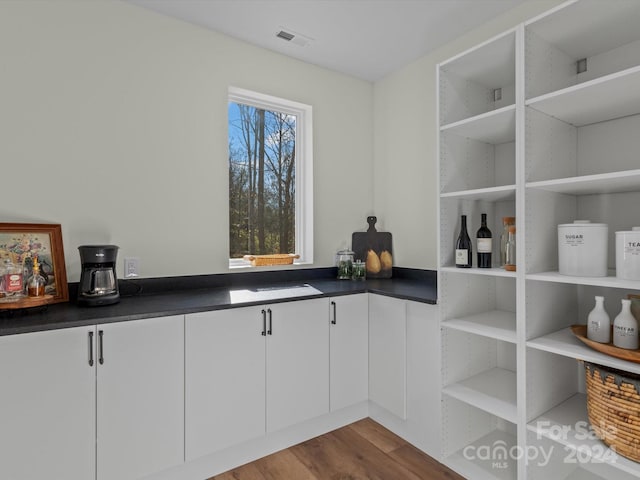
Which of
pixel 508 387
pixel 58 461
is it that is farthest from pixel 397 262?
pixel 58 461

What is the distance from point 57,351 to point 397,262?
7.29 ft

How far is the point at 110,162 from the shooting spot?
199 cm

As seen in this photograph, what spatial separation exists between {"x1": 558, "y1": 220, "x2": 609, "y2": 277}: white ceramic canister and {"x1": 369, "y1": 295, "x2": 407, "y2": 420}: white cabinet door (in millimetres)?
875

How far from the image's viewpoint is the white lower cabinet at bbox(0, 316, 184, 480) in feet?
4.41

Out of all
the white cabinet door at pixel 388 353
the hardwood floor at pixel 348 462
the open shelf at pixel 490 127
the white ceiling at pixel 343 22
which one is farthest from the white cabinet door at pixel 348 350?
the white ceiling at pixel 343 22

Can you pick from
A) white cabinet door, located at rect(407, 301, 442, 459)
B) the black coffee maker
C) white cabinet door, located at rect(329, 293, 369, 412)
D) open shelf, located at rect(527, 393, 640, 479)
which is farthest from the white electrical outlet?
open shelf, located at rect(527, 393, 640, 479)

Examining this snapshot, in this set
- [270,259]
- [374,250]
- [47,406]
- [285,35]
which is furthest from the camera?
[374,250]

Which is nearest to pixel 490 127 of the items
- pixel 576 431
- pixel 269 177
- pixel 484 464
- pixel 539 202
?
pixel 539 202

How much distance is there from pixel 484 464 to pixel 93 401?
6.28 ft

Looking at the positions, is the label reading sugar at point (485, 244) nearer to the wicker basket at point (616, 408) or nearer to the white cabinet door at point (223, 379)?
the wicker basket at point (616, 408)

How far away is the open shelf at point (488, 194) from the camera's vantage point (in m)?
1.63

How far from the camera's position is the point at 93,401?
4.85 feet

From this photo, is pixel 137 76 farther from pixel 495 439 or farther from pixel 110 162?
pixel 495 439

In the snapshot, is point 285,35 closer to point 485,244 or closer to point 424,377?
point 485,244
